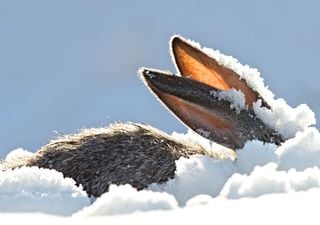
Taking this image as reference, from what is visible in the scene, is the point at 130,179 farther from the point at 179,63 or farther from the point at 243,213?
the point at 243,213

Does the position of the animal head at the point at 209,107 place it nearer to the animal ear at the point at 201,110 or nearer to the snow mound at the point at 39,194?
the animal ear at the point at 201,110

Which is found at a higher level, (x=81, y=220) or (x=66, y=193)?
(x=66, y=193)

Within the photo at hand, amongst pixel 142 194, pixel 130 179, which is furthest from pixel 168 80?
pixel 142 194

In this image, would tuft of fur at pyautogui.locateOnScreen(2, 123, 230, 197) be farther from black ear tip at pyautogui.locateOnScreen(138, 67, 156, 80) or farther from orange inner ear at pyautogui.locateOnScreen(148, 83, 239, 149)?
black ear tip at pyautogui.locateOnScreen(138, 67, 156, 80)

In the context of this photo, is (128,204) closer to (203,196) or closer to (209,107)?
(203,196)

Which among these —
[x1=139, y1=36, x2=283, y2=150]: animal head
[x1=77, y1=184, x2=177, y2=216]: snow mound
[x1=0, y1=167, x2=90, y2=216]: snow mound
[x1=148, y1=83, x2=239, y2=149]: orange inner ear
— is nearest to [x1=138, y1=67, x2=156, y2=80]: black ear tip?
[x1=139, y1=36, x2=283, y2=150]: animal head

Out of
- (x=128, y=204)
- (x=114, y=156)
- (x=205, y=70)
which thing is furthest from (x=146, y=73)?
(x=128, y=204)

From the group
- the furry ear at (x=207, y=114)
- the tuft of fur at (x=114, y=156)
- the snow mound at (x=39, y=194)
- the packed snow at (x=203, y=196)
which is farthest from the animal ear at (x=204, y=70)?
the snow mound at (x=39, y=194)
